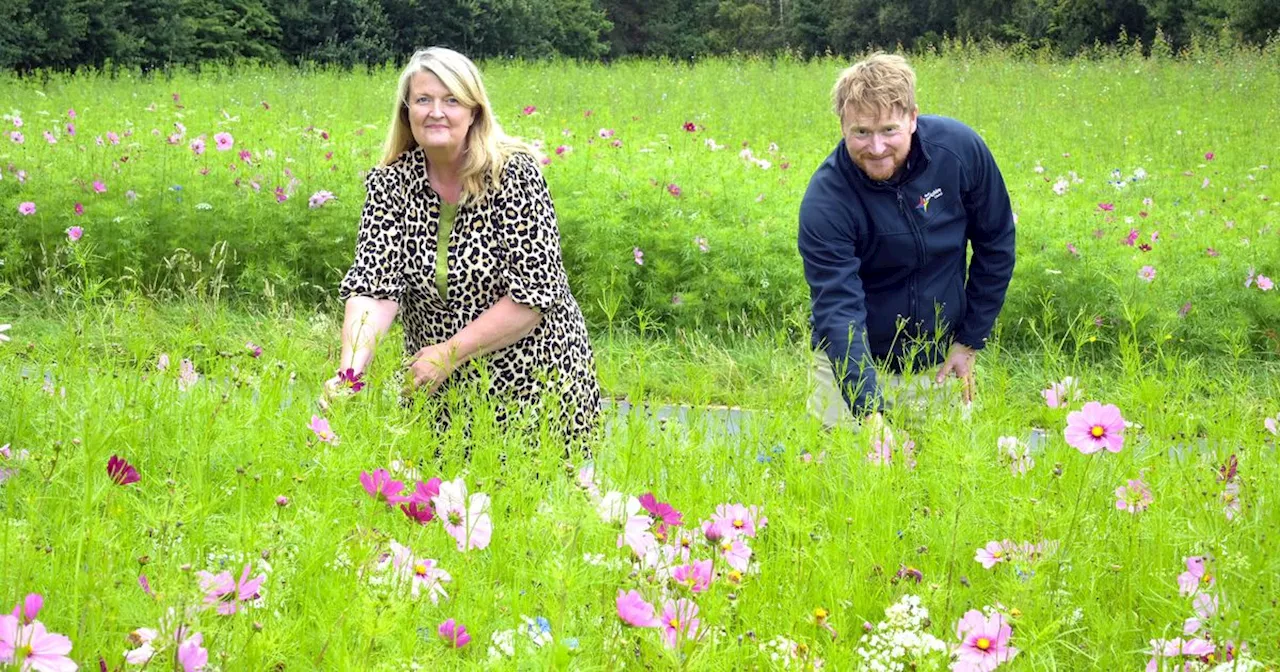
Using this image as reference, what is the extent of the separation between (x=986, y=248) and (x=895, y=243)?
1.16ft

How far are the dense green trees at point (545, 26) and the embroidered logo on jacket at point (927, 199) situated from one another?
55.3 feet

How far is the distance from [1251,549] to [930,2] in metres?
41.7

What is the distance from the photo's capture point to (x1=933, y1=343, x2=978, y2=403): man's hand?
3578 mm

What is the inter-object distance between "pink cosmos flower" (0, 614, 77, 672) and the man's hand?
2625 millimetres

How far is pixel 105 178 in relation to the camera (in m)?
8.36

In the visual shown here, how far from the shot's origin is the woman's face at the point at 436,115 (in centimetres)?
343

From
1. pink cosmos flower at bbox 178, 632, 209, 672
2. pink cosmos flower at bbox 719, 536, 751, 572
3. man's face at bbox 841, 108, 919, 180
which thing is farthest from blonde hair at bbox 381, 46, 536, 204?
pink cosmos flower at bbox 178, 632, 209, 672

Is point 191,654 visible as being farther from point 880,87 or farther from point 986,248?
point 986,248

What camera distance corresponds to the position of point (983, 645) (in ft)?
5.52

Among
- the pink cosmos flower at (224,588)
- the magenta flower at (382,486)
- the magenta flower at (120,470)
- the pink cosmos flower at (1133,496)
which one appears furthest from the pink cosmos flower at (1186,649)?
the magenta flower at (120,470)

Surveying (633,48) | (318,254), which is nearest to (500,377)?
(318,254)

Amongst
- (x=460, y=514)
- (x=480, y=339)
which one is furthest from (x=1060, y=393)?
(x=460, y=514)

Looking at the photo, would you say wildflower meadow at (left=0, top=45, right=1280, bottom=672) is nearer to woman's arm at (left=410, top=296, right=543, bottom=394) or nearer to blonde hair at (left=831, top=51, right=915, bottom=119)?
woman's arm at (left=410, top=296, right=543, bottom=394)

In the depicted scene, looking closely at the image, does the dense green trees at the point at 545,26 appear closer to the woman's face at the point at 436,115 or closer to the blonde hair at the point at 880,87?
the blonde hair at the point at 880,87
